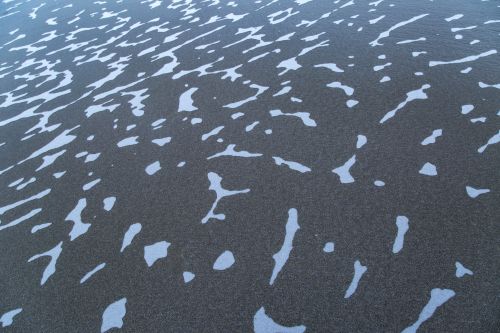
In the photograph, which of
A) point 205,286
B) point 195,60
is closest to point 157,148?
point 205,286

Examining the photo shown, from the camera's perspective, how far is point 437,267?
132cm

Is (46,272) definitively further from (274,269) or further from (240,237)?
(274,269)

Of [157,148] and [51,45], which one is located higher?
[51,45]

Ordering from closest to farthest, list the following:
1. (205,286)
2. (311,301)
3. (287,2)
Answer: (311,301) < (205,286) < (287,2)

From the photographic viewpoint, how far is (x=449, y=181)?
5.41 feet

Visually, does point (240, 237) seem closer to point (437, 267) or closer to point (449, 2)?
point (437, 267)

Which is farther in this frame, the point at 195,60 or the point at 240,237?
the point at 195,60

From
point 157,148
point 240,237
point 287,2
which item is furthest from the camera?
point 287,2

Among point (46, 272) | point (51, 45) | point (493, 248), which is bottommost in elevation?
point (493, 248)

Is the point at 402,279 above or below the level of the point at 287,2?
below

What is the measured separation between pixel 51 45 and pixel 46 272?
3.69 metres

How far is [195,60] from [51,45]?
2.27 meters

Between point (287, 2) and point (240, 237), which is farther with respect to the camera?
point (287, 2)

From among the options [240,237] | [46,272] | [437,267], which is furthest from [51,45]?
[437,267]
